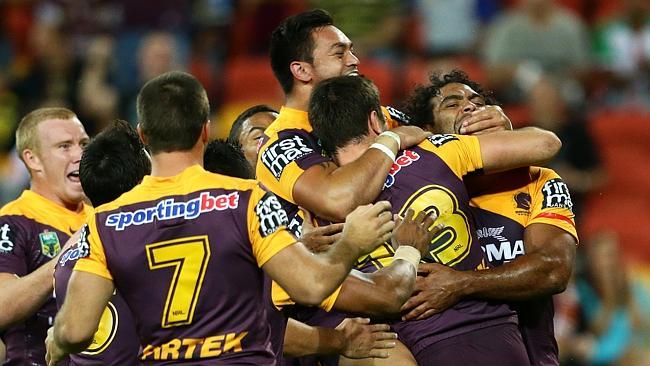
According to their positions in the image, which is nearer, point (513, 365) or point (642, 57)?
point (513, 365)

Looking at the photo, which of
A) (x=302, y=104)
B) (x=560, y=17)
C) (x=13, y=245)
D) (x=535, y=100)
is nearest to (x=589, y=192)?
(x=535, y=100)

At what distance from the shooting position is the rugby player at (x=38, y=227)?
6.39 meters

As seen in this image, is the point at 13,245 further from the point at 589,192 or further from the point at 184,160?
the point at 589,192

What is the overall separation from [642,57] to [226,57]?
15.9 feet

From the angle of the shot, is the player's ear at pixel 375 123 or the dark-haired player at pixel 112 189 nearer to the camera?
the dark-haired player at pixel 112 189

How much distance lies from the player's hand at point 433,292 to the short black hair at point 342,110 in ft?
2.60

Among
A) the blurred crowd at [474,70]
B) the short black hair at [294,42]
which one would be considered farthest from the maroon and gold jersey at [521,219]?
the blurred crowd at [474,70]

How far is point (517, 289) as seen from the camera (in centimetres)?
610

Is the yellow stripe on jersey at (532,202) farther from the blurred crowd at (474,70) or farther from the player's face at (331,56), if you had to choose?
the blurred crowd at (474,70)

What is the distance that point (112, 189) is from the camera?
19.7 ft

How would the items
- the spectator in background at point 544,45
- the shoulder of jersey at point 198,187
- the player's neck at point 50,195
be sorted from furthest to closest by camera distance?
1. the spectator in background at point 544,45
2. the player's neck at point 50,195
3. the shoulder of jersey at point 198,187

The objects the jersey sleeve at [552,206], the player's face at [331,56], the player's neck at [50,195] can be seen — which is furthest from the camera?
the player's neck at [50,195]

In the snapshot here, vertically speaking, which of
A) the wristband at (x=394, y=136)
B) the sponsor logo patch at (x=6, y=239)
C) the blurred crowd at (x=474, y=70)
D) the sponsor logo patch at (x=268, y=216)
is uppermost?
the wristband at (x=394, y=136)

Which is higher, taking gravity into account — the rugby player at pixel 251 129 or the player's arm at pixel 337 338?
the rugby player at pixel 251 129
